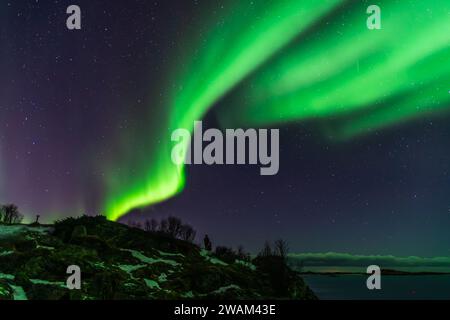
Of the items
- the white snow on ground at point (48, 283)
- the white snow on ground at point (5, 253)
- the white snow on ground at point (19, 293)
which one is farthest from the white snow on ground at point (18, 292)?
the white snow on ground at point (5, 253)

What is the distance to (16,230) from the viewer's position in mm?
29547

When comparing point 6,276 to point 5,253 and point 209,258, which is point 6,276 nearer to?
point 5,253

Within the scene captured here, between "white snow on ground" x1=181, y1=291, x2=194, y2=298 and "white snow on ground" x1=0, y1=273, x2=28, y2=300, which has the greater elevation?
"white snow on ground" x1=0, y1=273, x2=28, y2=300

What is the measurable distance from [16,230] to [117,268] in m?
7.86

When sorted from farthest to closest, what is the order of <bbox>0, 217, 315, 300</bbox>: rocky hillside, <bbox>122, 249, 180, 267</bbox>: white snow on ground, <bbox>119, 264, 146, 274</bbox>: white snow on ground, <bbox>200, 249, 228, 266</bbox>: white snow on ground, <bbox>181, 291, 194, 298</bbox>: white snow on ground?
<bbox>200, 249, 228, 266</bbox>: white snow on ground → <bbox>122, 249, 180, 267</bbox>: white snow on ground → <bbox>119, 264, 146, 274</bbox>: white snow on ground → <bbox>181, 291, 194, 298</bbox>: white snow on ground → <bbox>0, 217, 315, 300</bbox>: rocky hillside

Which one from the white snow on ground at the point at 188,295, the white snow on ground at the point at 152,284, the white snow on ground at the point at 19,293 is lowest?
the white snow on ground at the point at 188,295

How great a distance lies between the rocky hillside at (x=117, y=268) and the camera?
23641mm

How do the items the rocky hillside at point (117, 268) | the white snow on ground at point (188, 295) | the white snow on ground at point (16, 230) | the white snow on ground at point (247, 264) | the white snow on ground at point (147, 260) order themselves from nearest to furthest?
the rocky hillside at point (117, 268) < the white snow on ground at point (188, 295) < the white snow on ground at point (16, 230) < the white snow on ground at point (147, 260) < the white snow on ground at point (247, 264)

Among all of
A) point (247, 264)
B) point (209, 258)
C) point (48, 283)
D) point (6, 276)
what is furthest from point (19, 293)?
point (247, 264)

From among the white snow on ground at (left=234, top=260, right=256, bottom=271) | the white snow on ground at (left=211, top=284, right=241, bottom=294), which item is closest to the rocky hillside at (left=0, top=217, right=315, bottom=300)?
the white snow on ground at (left=211, top=284, right=241, bottom=294)

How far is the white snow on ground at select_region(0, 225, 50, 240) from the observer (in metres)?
28.7

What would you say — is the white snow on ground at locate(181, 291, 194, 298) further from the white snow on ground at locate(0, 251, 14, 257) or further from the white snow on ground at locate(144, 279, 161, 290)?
the white snow on ground at locate(0, 251, 14, 257)

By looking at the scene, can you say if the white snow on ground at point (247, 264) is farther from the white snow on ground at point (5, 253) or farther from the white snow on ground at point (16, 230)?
the white snow on ground at point (5, 253)
